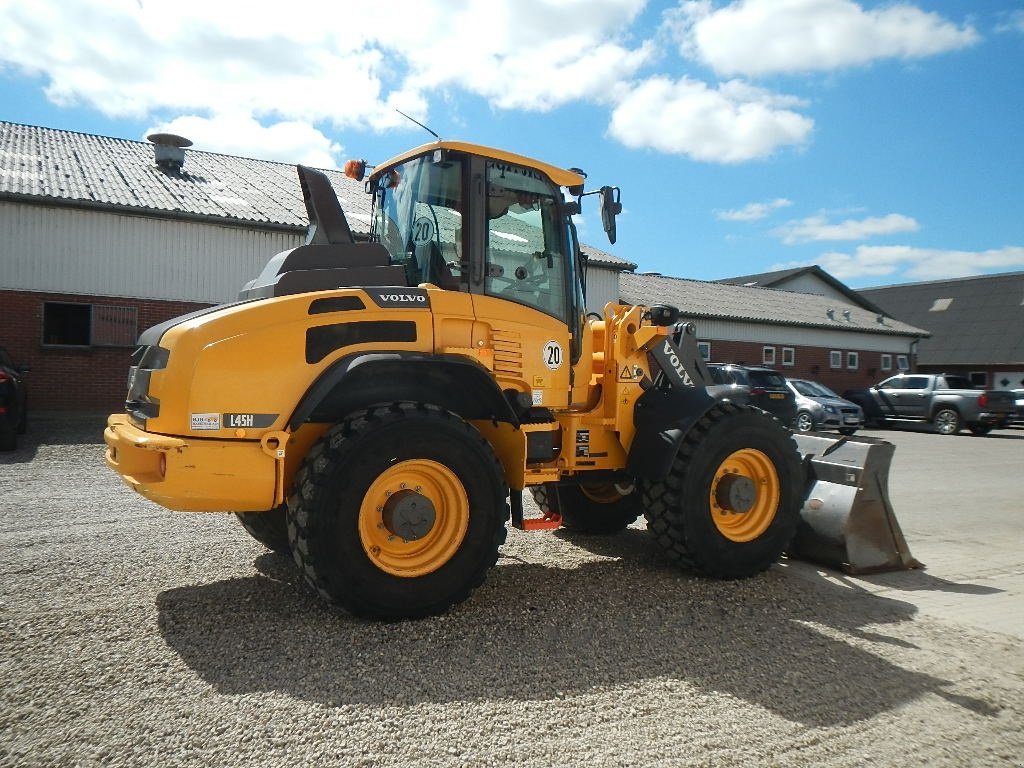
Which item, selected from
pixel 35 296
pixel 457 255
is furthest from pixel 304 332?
pixel 35 296

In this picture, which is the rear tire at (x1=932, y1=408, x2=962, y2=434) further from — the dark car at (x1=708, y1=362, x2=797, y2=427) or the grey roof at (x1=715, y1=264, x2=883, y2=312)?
the grey roof at (x1=715, y1=264, x2=883, y2=312)

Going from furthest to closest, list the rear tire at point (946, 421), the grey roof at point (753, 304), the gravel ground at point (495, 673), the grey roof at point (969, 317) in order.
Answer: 1. the grey roof at point (969, 317)
2. the grey roof at point (753, 304)
3. the rear tire at point (946, 421)
4. the gravel ground at point (495, 673)

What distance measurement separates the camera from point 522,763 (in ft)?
10.2

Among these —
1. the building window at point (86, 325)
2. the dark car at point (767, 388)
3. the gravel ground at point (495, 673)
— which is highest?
the building window at point (86, 325)

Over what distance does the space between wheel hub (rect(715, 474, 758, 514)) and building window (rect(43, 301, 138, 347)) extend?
15.3 metres

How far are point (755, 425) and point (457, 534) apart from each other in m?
2.46

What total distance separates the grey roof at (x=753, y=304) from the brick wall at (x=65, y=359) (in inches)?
685

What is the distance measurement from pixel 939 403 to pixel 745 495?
68.2 ft

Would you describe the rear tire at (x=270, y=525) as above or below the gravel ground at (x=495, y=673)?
above

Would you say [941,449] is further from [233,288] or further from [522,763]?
[522,763]

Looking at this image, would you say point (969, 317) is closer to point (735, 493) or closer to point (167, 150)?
point (167, 150)

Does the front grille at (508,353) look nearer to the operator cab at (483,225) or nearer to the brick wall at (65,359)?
the operator cab at (483,225)

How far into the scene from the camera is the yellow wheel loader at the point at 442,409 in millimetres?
4340

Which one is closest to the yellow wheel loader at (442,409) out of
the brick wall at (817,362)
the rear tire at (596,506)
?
the rear tire at (596,506)
